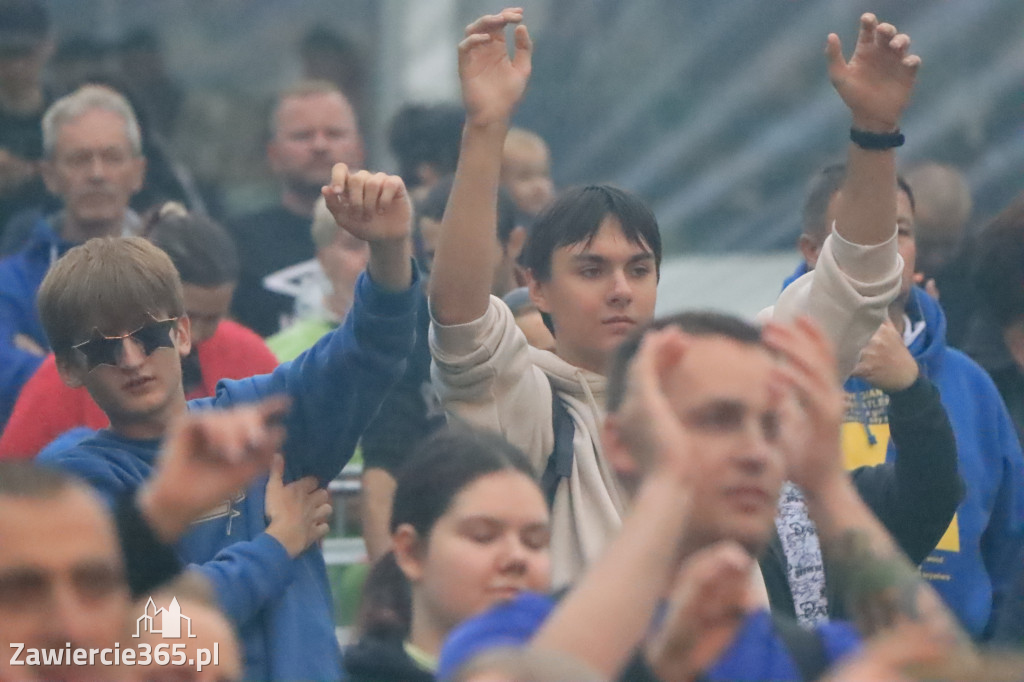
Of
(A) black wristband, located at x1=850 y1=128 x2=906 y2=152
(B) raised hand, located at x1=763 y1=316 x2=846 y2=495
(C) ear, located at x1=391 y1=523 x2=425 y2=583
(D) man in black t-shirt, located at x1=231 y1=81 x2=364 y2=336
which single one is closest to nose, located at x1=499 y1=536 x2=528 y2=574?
(C) ear, located at x1=391 y1=523 x2=425 y2=583

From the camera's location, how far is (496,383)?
3.33m

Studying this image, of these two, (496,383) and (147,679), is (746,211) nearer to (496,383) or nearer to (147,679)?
(496,383)

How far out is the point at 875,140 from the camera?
3.50m

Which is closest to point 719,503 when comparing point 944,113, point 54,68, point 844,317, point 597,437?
point 597,437

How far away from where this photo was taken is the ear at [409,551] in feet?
9.90

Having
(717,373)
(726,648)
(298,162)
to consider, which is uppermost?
(298,162)

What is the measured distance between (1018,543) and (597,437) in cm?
155

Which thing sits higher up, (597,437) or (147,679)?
(597,437)

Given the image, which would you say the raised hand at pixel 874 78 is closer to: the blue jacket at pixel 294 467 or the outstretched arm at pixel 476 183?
the outstretched arm at pixel 476 183

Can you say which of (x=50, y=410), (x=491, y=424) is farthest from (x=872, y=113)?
(x=50, y=410)

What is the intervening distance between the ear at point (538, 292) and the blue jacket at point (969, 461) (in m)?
1.06

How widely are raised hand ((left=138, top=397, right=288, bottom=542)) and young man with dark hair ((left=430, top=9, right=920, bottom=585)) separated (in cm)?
93

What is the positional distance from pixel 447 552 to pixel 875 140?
4.13ft

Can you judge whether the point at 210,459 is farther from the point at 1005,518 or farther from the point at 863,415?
the point at 1005,518
